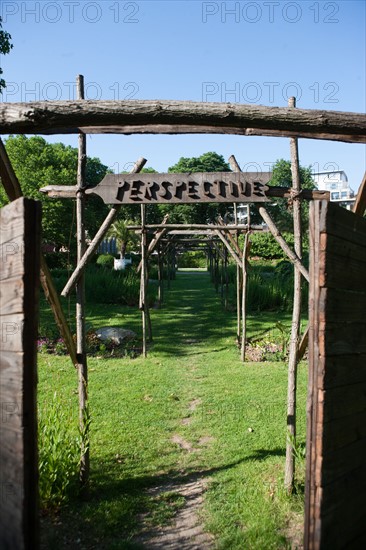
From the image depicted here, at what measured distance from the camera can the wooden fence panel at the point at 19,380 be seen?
75.3 inches

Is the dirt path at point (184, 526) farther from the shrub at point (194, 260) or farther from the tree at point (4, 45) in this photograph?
the shrub at point (194, 260)

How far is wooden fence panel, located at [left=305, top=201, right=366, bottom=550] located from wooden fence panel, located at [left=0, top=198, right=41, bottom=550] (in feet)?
4.06

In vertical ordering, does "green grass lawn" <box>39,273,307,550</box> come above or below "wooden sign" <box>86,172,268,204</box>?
below

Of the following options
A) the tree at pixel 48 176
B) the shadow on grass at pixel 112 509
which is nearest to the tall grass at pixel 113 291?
the tree at pixel 48 176

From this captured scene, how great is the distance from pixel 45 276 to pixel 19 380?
4.26 feet

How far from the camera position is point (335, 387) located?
2137mm

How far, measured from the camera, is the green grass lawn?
3195mm

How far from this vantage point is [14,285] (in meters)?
1.97

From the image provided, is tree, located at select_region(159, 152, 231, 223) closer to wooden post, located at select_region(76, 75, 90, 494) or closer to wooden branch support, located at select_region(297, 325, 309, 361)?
wooden post, located at select_region(76, 75, 90, 494)

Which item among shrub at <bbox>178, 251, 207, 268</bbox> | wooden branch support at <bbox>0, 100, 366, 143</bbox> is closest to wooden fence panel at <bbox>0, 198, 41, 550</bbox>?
wooden branch support at <bbox>0, 100, 366, 143</bbox>

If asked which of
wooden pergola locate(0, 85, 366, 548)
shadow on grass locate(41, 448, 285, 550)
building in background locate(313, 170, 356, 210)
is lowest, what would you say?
shadow on grass locate(41, 448, 285, 550)

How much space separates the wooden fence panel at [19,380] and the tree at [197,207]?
2344cm

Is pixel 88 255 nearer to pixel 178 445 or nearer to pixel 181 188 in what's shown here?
pixel 181 188

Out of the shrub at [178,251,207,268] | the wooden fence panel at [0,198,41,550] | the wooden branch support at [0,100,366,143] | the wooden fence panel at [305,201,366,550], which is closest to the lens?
the wooden fence panel at [0,198,41,550]
